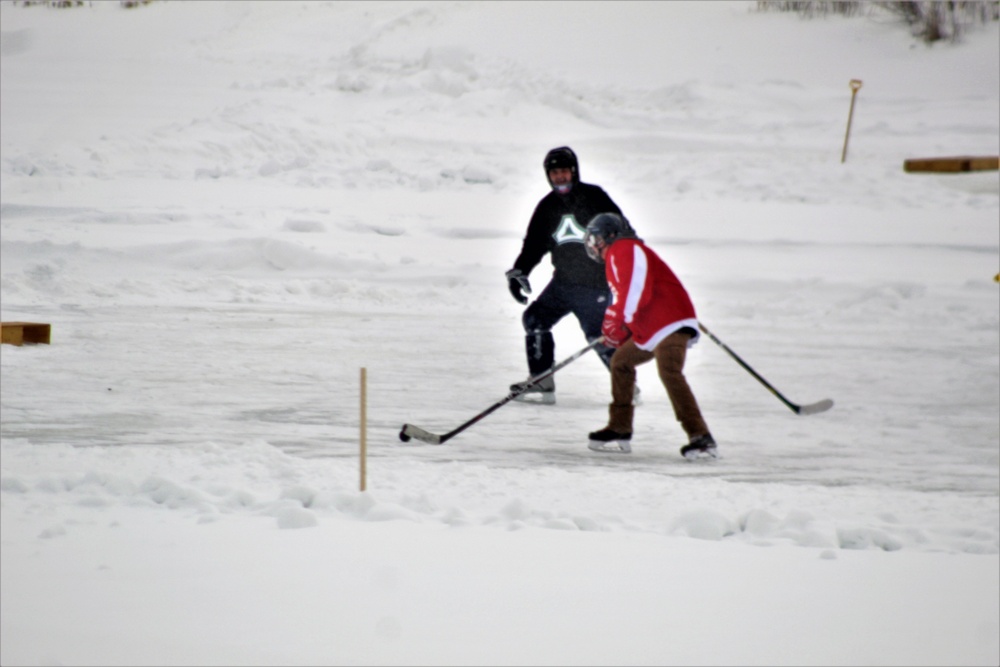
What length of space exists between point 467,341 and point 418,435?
10.7 ft

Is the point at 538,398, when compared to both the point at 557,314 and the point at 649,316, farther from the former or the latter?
the point at 649,316

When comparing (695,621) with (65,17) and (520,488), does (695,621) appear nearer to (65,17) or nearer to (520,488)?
(520,488)

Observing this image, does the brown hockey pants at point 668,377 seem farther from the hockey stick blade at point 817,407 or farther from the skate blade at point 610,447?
the hockey stick blade at point 817,407

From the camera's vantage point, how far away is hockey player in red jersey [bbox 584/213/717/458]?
16.3 feet

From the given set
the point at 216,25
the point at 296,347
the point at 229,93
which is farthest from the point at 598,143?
the point at 296,347

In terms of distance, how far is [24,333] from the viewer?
771 cm

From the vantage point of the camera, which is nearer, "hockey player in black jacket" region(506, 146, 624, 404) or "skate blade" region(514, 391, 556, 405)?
"hockey player in black jacket" region(506, 146, 624, 404)

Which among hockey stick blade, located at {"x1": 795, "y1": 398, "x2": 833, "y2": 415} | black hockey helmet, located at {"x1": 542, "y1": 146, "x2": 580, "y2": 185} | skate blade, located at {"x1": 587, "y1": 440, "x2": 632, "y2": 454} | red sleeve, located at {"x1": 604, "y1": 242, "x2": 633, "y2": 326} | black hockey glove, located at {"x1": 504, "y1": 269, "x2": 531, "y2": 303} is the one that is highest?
black hockey helmet, located at {"x1": 542, "y1": 146, "x2": 580, "y2": 185}

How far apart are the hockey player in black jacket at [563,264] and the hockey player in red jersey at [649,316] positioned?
94cm

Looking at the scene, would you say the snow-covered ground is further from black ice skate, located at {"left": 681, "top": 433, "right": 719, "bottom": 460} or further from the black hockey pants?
the black hockey pants

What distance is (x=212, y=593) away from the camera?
3.18 metres

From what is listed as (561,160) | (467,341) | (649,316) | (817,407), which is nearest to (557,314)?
(561,160)

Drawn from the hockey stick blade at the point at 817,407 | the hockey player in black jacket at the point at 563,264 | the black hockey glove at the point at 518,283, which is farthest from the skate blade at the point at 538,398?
the hockey stick blade at the point at 817,407

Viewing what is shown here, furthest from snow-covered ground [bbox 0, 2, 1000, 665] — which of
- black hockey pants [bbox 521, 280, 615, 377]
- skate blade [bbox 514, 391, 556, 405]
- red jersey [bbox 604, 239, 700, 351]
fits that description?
red jersey [bbox 604, 239, 700, 351]
